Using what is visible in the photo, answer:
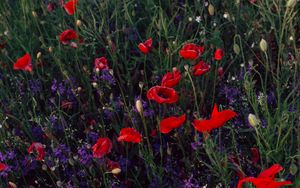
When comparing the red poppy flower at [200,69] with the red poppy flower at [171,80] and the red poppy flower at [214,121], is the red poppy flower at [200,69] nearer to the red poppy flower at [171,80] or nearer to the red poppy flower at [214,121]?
the red poppy flower at [171,80]

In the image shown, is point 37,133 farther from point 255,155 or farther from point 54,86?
point 255,155

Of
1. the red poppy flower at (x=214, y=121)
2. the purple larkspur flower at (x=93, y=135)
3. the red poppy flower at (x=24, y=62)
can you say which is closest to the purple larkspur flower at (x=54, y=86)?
the red poppy flower at (x=24, y=62)

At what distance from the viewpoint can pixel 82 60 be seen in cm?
197

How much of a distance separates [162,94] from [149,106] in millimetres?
304

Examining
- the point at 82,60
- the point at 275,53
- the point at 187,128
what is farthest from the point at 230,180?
the point at 82,60

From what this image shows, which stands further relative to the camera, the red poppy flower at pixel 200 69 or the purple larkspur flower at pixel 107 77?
the purple larkspur flower at pixel 107 77

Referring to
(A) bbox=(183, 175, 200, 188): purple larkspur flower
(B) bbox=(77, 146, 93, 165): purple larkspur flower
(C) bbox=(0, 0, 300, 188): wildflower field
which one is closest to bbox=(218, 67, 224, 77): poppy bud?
(C) bbox=(0, 0, 300, 188): wildflower field

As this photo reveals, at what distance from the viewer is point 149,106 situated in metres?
1.76

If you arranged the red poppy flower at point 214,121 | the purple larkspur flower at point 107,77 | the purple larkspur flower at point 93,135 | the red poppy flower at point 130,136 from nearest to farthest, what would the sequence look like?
the red poppy flower at point 214,121
the red poppy flower at point 130,136
the purple larkspur flower at point 93,135
the purple larkspur flower at point 107,77

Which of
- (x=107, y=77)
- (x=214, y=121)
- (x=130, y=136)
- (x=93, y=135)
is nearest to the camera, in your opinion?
(x=214, y=121)

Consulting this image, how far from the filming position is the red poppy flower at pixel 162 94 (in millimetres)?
1386

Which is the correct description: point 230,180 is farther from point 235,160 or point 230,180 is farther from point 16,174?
point 16,174

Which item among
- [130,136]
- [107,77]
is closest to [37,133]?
[107,77]

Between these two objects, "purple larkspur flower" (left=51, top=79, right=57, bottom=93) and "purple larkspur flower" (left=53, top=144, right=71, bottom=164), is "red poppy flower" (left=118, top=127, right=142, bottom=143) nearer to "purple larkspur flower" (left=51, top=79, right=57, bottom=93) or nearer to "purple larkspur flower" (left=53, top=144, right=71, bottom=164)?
"purple larkspur flower" (left=53, top=144, right=71, bottom=164)
